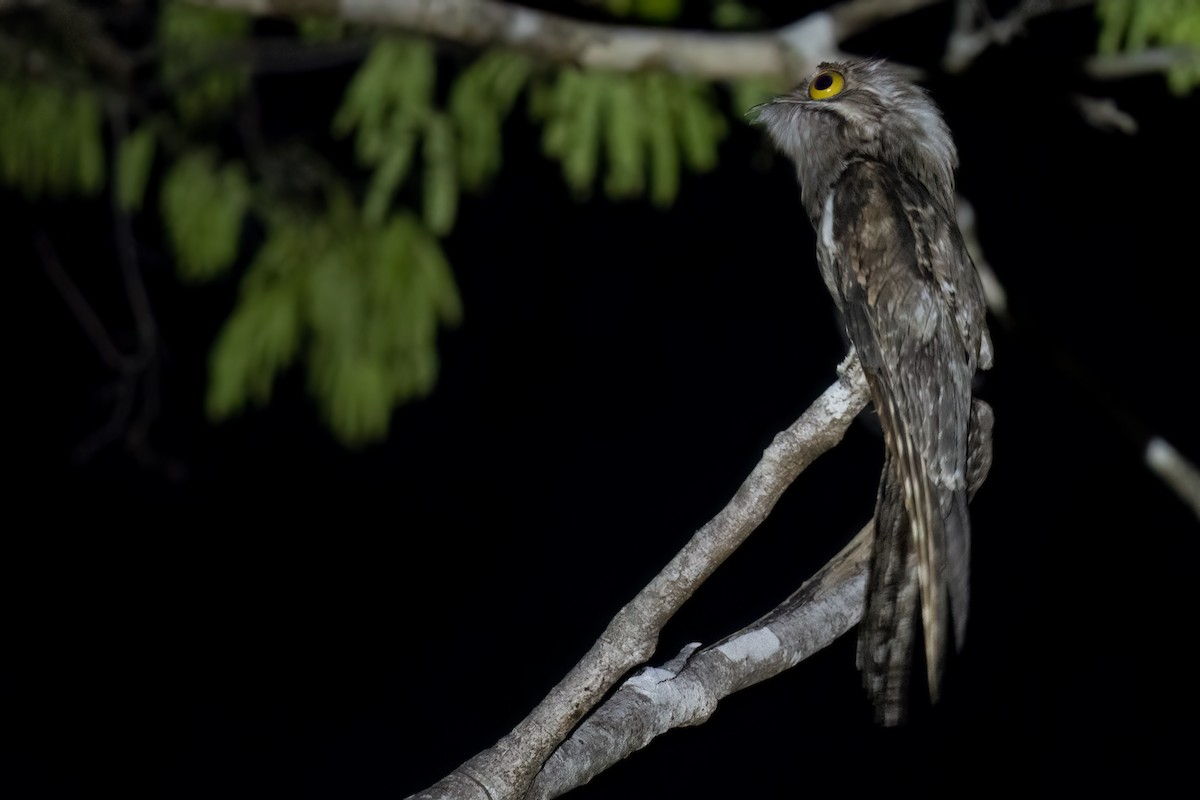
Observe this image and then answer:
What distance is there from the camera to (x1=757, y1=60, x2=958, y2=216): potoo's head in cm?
171

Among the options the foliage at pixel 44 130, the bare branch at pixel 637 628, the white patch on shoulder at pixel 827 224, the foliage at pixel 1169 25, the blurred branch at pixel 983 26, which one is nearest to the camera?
the bare branch at pixel 637 628

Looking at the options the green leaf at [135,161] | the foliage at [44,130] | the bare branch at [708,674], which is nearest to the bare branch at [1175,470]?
the bare branch at [708,674]

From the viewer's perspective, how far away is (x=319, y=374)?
10.4 feet

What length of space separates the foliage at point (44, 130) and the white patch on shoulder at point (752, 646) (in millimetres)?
2401

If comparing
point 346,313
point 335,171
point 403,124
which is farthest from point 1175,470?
point 335,171

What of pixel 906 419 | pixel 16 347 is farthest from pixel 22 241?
pixel 906 419

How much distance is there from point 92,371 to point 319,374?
111cm

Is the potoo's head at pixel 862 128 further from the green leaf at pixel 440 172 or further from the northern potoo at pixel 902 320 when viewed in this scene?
the green leaf at pixel 440 172

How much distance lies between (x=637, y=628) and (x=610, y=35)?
5.38ft

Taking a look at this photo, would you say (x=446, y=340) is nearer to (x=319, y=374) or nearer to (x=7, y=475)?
(x=319, y=374)

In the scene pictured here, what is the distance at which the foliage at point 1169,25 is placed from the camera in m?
1.95

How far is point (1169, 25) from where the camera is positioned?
2.03 m

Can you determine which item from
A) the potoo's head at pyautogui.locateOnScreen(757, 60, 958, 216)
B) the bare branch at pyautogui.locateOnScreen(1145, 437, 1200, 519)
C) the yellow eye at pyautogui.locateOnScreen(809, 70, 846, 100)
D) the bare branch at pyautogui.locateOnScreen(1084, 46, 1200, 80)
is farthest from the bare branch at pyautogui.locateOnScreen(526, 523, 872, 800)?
the bare branch at pyautogui.locateOnScreen(1084, 46, 1200, 80)

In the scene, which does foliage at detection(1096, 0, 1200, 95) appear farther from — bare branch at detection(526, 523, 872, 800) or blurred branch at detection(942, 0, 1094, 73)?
bare branch at detection(526, 523, 872, 800)
